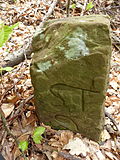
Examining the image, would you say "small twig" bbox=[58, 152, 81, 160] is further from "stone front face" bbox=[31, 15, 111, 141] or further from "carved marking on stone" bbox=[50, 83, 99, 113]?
"carved marking on stone" bbox=[50, 83, 99, 113]

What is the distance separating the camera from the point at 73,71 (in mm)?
1733

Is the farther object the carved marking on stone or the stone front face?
the carved marking on stone

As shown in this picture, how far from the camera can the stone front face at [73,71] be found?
1.63m

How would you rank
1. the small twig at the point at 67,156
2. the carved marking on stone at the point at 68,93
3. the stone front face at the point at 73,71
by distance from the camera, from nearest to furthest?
the stone front face at the point at 73,71
the carved marking on stone at the point at 68,93
the small twig at the point at 67,156

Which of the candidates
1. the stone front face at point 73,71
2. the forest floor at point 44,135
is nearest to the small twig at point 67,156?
the forest floor at point 44,135

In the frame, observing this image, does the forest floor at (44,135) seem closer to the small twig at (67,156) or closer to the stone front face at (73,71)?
the small twig at (67,156)

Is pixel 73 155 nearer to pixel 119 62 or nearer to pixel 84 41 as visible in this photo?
pixel 84 41

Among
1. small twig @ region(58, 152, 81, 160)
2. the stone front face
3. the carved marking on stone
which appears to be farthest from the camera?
small twig @ region(58, 152, 81, 160)

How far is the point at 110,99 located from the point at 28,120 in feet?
4.37

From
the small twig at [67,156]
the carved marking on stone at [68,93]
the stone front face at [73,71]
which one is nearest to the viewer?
the stone front face at [73,71]

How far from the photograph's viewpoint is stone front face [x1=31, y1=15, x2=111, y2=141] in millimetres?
1630

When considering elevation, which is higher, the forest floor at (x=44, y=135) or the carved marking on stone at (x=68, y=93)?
the carved marking on stone at (x=68, y=93)

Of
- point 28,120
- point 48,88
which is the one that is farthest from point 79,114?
point 28,120

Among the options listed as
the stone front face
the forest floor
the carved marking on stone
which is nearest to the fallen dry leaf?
the forest floor
